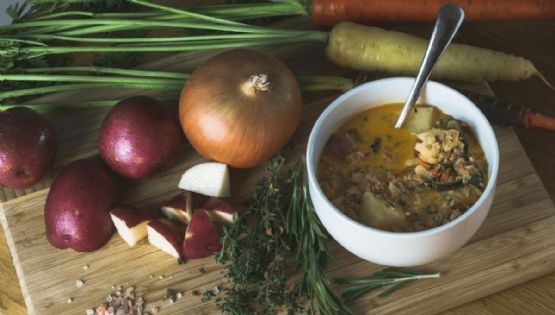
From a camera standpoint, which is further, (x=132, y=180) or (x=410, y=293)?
(x=132, y=180)

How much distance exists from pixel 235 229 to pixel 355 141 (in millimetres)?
366

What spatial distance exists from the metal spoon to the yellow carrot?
330mm

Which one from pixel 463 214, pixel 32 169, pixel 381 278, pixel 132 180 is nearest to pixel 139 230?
pixel 132 180

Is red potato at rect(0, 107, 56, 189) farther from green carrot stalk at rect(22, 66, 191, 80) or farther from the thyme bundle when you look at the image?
the thyme bundle

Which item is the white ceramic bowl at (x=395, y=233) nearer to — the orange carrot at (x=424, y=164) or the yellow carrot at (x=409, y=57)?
the orange carrot at (x=424, y=164)

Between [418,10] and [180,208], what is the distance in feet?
3.13

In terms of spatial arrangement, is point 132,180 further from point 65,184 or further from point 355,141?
point 355,141

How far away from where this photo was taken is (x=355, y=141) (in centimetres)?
187

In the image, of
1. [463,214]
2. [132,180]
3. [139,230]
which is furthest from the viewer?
[132,180]

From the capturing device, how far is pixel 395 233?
1633mm

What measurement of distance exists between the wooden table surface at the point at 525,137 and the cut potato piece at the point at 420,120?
1.44ft

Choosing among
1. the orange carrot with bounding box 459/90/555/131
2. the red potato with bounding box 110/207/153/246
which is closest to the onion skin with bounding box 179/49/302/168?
the red potato with bounding box 110/207/153/246

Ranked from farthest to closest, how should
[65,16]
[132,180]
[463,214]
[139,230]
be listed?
[65,16]
[132,180]
[139,230]
[463,214]

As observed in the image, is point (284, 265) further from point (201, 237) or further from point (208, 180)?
point (208, 180)
